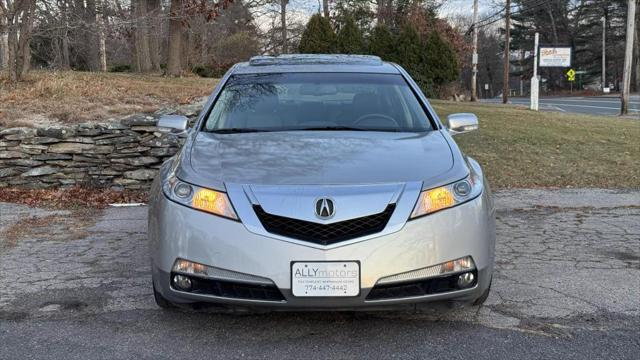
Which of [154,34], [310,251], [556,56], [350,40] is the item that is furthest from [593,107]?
[310,251]

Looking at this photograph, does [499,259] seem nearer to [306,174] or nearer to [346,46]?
[306,174]

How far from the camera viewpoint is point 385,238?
299cm

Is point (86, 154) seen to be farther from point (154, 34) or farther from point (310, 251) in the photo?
point (154, 34)

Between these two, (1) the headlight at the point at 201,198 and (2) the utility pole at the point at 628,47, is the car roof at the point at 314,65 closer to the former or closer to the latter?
(1) the headlight at the point at 201,198

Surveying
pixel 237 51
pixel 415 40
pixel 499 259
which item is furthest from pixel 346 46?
pixel 499 259

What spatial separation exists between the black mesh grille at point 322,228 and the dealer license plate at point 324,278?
12cm

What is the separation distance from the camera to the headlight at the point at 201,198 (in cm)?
308

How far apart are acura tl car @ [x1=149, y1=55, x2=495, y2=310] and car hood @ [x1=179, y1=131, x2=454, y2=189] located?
0.01 metres

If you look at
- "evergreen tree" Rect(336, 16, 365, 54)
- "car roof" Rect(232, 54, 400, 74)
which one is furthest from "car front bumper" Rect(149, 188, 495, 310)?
"evergreen tree" Rect(336, 16, 365, 54)

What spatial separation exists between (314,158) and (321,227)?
55 cm

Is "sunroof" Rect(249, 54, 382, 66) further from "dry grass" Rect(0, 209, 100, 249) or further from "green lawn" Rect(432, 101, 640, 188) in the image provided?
"green lawn" Rect(432, 101, 640, 188)

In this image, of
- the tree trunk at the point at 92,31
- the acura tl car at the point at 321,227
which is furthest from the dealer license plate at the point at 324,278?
the tree trunk at the point at 92,31

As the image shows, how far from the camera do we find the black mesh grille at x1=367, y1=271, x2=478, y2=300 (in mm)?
3039

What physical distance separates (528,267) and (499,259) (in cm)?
27
